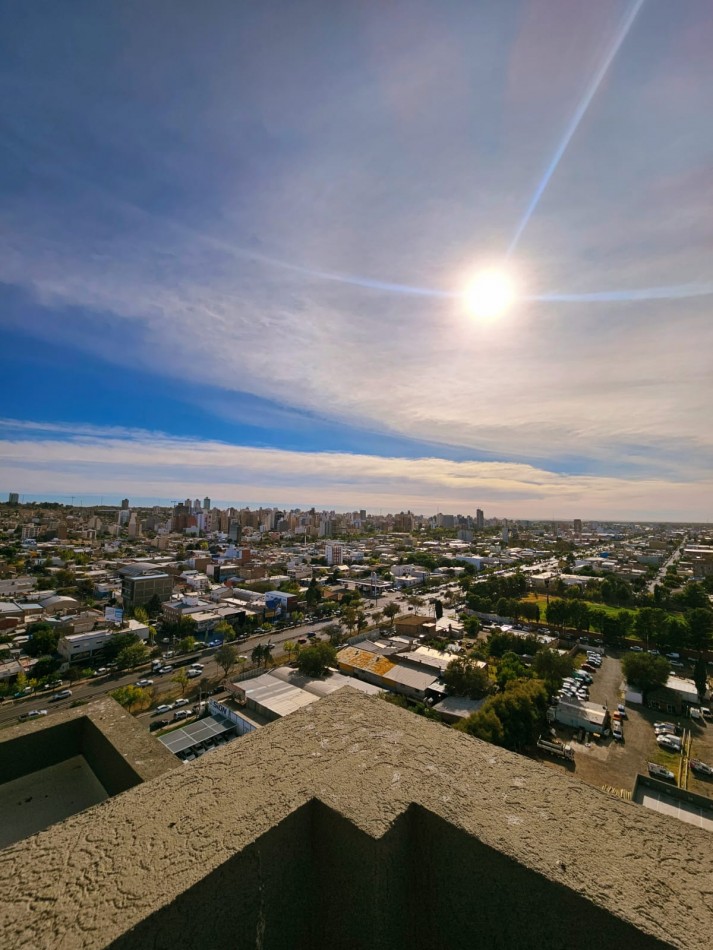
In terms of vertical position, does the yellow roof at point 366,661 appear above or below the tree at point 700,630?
below

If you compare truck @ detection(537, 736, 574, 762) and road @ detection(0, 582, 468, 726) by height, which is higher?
truck @ detection(537, 736, 574, 762)

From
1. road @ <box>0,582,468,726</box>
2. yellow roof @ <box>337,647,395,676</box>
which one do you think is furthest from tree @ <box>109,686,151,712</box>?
yellow roof @ <box>337,647,395,676</box>

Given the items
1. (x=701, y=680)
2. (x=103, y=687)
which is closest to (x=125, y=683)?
(x=103, y=687)

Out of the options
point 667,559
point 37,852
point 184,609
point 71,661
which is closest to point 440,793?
point 37,852

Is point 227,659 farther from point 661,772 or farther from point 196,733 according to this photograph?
point 661,772

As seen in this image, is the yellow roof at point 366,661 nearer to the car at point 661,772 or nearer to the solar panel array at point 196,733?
the solar panel array at point 196,733

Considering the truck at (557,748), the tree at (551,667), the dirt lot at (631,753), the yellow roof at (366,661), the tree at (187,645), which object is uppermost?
the tree at (551,667)

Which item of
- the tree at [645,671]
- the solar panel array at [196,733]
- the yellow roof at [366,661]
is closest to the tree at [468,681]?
the yellow roof at [366,661]

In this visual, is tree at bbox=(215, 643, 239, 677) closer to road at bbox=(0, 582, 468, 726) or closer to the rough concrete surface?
road at bbox=(0, 582, 468, 726)
